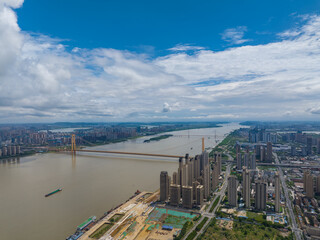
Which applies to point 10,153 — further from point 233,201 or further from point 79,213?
point 233,201

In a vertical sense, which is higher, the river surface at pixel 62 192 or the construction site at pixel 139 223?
the river surface at pixel 62 192

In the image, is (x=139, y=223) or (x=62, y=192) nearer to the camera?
(x=139, y=223)

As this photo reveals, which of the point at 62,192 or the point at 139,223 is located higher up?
the point at 62,192

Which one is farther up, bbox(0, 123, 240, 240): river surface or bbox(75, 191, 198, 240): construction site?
bbox(0, 123, 240, 240): river surface

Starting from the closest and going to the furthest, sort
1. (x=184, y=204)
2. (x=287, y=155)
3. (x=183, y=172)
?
1. (x=184, y=204)
2. (x=183, y=172)
3. (x=287, y=155)

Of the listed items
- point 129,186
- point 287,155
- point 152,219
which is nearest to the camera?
point 152,219

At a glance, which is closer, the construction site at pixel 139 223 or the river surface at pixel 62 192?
the construction site at pixel 139 223

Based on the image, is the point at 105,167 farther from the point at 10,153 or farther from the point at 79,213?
the point at 10,153

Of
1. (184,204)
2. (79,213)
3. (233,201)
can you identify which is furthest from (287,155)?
(79,213)

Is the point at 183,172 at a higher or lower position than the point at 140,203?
higher

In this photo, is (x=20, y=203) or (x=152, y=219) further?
(x=20, y=203)

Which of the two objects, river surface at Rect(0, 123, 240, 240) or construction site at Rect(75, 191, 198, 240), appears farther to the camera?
river surface at Rect(0, 123, 240, 240)
